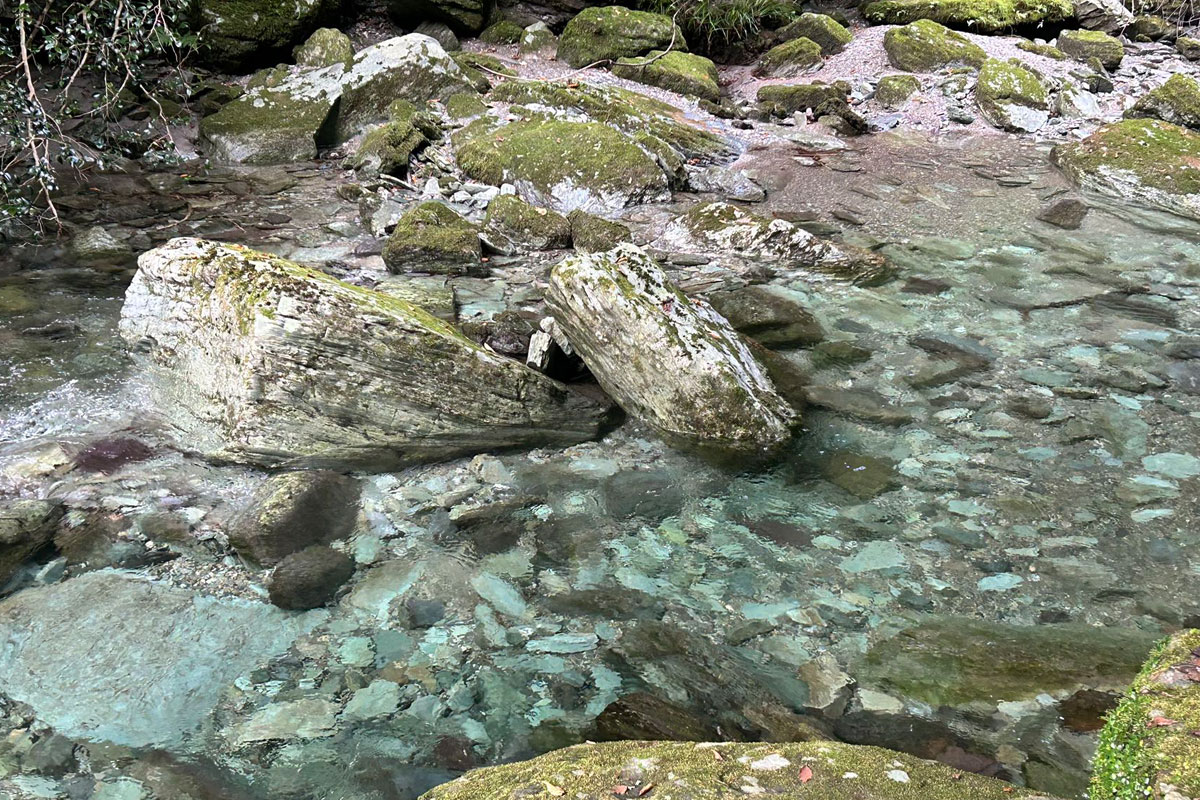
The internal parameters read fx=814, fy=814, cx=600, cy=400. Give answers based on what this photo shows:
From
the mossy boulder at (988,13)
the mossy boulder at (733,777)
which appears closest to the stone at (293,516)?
the mossy boulder at (733,777)

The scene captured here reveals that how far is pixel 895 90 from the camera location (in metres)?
11.1

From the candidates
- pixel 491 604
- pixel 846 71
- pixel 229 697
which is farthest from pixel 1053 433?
pixel 846 71

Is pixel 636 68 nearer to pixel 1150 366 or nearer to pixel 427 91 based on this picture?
pixel 427 91

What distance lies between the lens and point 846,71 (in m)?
12.1

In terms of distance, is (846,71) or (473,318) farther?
(846,71)

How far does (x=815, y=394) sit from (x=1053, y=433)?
122 centimetres

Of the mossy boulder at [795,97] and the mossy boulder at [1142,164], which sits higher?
the mossy boulder at [795,97]

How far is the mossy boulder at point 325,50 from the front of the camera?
1051cm

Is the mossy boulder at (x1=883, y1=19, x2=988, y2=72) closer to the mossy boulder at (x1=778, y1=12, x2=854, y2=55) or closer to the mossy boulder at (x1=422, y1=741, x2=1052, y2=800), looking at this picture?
the mossy boulder at (x1=778, y1=12, x2=854, y2=55)

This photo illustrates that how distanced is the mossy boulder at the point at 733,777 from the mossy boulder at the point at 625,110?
7.78 meters

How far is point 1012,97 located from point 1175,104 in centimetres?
179

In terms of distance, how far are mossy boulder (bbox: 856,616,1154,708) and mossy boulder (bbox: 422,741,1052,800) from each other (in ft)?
2.78

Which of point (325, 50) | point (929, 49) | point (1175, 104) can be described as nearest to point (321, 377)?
point (325, 50)

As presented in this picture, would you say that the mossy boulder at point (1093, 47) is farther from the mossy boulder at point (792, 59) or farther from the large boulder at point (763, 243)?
the large boulder at point (763, 243)
